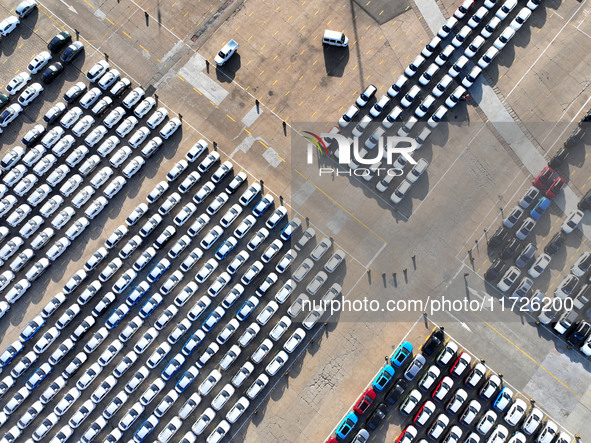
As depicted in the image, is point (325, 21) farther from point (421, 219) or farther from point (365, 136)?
point (421, 219)

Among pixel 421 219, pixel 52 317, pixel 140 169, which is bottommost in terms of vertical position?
pixel 52 317

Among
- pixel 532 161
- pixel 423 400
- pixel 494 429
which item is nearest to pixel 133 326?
pixel 423 400

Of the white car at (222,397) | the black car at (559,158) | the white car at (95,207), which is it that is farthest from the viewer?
the white car at (95,207)

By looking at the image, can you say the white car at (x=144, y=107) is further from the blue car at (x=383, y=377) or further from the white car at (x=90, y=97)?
the blue car at (x=383, y=377)

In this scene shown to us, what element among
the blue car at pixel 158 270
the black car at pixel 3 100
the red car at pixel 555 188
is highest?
the red car at pixel 555 188

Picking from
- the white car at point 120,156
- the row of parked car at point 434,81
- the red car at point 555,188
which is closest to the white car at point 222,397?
the row of parked car at point 434,81

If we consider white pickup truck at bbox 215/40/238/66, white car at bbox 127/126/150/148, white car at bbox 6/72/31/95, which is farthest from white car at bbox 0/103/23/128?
white pickup truck at bbox 215/40/238/66
